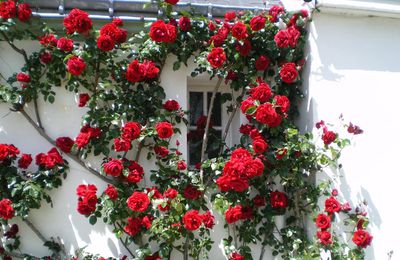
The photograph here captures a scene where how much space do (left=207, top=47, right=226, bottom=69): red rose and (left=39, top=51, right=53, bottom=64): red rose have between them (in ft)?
4.60

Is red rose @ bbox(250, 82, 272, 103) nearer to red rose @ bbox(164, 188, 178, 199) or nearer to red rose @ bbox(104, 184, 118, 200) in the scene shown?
red rose @ bbox(164, 188, 178, 199)

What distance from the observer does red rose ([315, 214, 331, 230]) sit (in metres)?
4.61

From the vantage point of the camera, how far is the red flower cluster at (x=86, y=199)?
14.7 ft

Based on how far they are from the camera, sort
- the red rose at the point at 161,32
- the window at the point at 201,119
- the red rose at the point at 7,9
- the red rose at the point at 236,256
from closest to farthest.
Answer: the red rose at the point at 7,9 → the red rose at the point at 161,32 → the red rose at the point at 236,256 → the window at the point at 201,119

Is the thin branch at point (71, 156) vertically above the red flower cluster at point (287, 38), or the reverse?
the red flower cluster at point (287, 38)

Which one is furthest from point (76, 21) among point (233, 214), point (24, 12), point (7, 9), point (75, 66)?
point (233, 214)

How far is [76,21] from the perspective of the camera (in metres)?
4.47

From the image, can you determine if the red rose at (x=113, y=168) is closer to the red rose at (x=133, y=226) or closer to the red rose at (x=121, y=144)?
the red rose at (x=121, y=144)

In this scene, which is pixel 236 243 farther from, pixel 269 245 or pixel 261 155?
pixel 261 155

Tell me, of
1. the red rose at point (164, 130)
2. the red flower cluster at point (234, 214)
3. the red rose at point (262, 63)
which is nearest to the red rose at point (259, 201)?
the red flower cluster at point (234, 214)

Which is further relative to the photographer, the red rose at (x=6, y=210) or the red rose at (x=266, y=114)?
the red rose at (x=266, y=114)

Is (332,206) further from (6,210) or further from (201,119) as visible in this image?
(6,210)

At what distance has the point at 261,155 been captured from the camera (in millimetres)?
4785

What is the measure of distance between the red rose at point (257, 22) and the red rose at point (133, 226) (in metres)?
2.00
